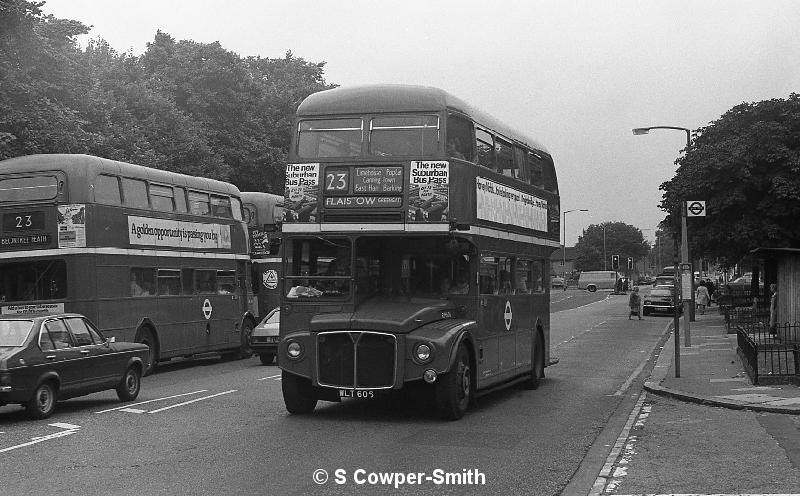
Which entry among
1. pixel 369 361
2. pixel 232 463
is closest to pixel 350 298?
pixel 369 361

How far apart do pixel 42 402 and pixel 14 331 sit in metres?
1.10

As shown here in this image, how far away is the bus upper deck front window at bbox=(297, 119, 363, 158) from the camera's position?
14344 mm

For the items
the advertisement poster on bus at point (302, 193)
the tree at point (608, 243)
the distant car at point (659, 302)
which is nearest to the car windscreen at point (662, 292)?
the distant car at point (659, 302)

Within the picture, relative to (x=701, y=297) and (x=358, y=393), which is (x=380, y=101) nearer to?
(x=358, y=393)

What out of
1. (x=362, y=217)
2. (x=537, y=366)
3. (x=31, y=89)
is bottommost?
(x=537, y=366)

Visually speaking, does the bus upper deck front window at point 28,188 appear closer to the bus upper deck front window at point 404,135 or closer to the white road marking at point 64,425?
the white road marking at point 64,425

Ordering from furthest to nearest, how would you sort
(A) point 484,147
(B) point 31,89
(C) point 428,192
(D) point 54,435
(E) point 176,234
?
(B) point 31,89 < (E) point 176,234 < (A) point 484,147 < (C) point 428,192 < (D) point 54,435

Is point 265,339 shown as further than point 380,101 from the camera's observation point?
Yes

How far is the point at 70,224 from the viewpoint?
798 inches

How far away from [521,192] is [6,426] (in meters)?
9.04

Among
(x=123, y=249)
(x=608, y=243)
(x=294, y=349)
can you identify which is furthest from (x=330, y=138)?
(x=608, y=243)

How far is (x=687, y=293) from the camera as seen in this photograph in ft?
72.2

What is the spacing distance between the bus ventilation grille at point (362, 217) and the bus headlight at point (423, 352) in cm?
181

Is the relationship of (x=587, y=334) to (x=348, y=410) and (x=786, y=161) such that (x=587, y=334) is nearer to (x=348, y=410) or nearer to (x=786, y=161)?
(x=786, y=161)
